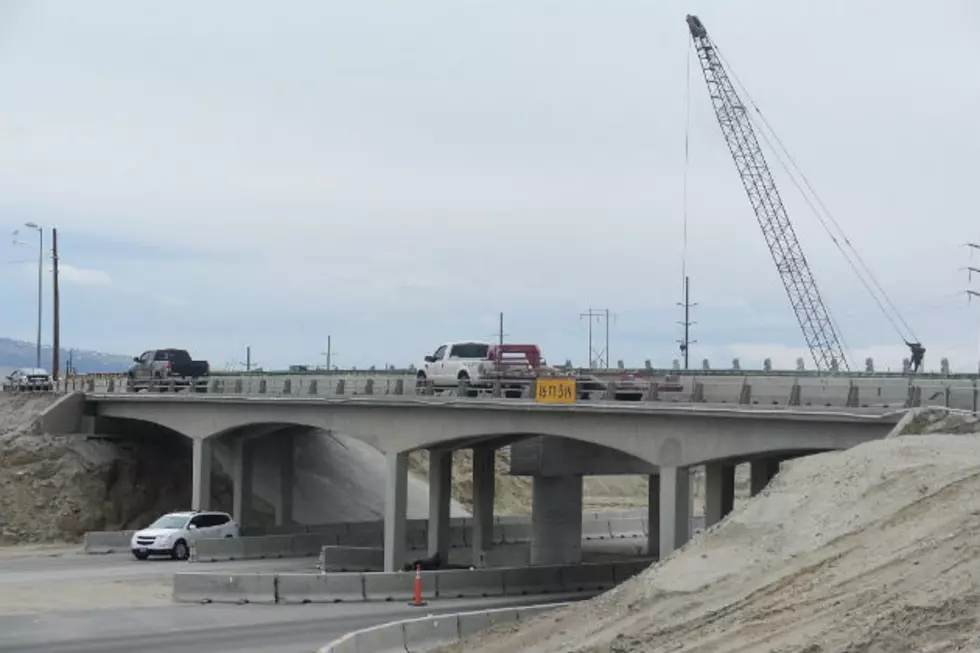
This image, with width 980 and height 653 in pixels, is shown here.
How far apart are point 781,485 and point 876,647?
786 cm

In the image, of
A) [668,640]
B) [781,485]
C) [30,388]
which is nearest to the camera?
[668,640]

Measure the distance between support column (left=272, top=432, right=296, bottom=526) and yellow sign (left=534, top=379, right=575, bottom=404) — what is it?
23.6m

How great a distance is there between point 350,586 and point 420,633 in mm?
9585

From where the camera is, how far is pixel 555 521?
55.5 metres

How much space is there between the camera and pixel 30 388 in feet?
235

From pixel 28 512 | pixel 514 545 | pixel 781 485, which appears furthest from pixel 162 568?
pixel 781 485

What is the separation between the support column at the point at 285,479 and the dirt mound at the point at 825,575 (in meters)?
38.3

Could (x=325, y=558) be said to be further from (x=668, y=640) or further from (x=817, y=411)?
(x=668, y=640)

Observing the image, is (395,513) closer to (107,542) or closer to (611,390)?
(611,390)

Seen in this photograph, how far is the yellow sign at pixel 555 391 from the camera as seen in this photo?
40.2m

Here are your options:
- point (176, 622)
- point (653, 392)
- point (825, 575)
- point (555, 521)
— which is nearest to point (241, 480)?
point (555, 521)

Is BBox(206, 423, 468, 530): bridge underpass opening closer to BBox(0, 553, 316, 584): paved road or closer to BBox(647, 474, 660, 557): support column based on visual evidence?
BBox(0, 553, 316, 584): paved road

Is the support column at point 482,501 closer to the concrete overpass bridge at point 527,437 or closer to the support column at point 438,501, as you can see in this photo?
the concrete overpass bridge at point 527,437

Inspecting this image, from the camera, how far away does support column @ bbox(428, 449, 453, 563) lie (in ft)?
171
